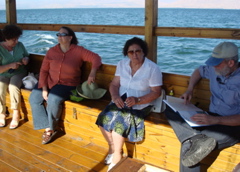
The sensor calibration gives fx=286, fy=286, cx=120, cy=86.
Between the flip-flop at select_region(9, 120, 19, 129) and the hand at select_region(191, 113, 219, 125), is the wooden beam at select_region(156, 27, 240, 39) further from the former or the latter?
the flip-flop at select_region(9, 120, 19, 129)

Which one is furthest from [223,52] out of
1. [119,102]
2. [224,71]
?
[119,102]

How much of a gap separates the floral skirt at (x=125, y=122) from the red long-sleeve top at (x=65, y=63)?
0.77m

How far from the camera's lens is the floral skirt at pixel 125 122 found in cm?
241

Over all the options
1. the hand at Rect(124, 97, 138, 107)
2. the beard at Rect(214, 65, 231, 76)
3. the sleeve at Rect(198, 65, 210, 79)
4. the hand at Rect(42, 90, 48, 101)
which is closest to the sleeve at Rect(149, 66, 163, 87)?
the hand at Rect(124, 97, 138, 107)

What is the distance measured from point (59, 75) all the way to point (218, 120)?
1.82 metres

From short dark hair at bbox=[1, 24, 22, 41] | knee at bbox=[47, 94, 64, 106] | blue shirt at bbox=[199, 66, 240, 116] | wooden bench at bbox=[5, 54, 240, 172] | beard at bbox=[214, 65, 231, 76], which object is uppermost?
short dark hair at bbox=[1, 24, 22, 41]

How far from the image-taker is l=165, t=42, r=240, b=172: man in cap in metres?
1.92

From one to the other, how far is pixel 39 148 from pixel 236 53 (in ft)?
6.67

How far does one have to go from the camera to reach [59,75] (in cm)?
312

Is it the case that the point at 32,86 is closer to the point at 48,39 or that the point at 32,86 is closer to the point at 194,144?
the point at 194,144

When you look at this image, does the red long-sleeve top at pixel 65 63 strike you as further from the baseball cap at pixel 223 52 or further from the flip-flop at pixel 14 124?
Result: the baseball cap at pixel 223 52

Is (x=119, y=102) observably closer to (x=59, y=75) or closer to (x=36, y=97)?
(x=59, y=75)

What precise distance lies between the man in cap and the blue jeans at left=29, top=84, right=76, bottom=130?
Answer: 133 cm

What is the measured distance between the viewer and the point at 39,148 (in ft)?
9.43
